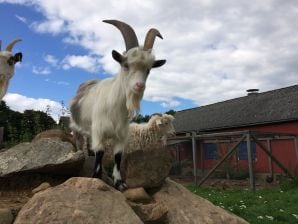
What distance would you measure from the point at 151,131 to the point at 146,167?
7.39 feet

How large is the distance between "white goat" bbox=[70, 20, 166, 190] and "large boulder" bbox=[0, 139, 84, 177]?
323mm

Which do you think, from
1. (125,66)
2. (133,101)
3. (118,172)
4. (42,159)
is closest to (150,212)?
(118,172)

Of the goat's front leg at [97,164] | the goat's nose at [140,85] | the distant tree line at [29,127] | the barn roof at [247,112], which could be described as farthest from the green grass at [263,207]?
the barn roof at [247,112]

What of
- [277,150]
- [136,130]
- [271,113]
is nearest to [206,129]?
[271,113]

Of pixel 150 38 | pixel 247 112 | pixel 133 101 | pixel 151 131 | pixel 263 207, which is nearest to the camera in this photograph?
pixel 133 101

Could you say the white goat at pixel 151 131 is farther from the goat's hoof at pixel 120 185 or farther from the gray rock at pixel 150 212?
the gray rock at pixel 150 212

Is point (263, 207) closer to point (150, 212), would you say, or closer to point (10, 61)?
point (150, 212)

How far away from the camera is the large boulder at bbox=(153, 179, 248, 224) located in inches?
158

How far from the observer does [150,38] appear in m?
4.08

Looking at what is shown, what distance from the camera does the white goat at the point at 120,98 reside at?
376 centimetres

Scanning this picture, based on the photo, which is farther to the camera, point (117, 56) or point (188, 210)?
point (188, 210)

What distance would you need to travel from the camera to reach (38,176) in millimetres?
4434

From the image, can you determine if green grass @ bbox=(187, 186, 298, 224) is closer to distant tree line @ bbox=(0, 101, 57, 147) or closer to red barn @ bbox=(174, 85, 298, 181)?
distant tree line @ bbox=(0, 101, 57, 147)

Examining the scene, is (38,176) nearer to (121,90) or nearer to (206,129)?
(121,90)
